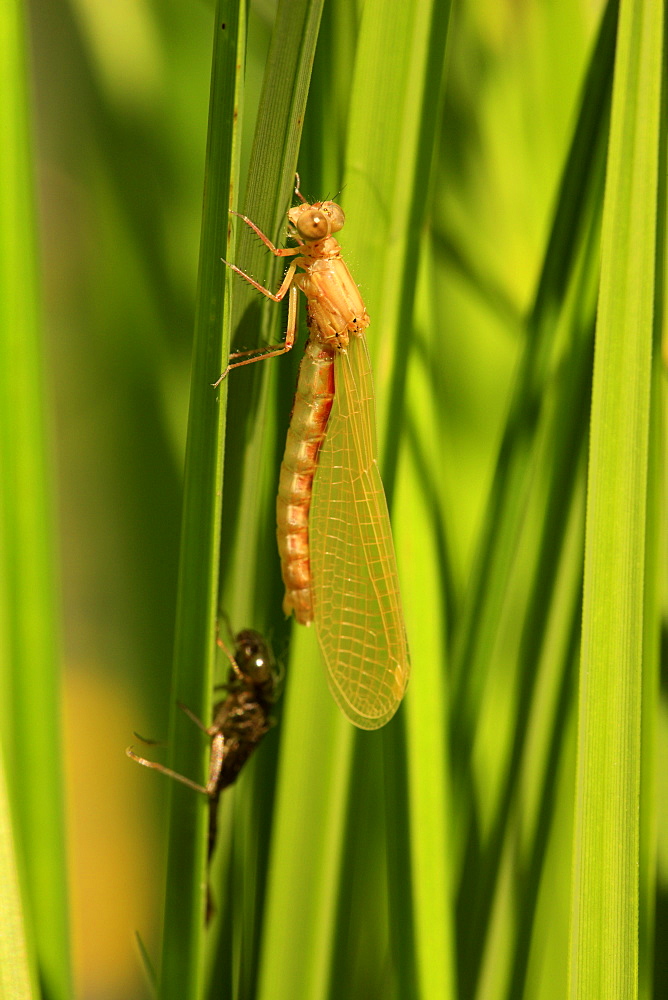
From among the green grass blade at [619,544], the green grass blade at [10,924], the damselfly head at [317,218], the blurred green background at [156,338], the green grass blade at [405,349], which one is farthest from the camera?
the blurred green background at [156,338]

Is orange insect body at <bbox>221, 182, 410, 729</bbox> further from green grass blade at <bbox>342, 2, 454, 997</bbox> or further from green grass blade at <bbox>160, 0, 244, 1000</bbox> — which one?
green grass blade at <bbox>160, 0, 244, 1000</bbox>

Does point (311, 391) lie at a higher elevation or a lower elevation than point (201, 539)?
higher

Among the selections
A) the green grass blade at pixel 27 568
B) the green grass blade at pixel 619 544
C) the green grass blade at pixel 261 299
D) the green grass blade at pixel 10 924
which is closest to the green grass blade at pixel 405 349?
the green grass blade at pixel 261 299

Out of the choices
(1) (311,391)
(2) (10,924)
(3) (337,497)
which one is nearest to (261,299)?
(1) (311,391)

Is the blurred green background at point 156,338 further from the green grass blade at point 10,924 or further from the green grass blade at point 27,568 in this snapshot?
the green grass blade at point 10,924

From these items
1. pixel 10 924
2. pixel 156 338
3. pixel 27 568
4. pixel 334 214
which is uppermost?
pixel 334 214

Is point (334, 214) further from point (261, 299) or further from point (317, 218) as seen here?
point (261, 299)
